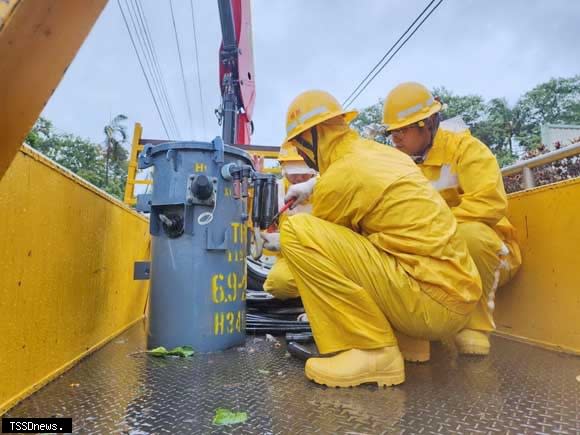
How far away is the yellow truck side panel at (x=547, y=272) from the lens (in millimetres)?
1920

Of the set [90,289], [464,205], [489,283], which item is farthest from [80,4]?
[489,283]

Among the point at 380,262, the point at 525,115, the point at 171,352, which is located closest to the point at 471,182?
the point at 380,262


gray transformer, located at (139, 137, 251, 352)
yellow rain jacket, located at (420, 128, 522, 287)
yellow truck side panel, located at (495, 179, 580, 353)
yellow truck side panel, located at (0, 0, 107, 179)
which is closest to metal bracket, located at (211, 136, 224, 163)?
gray transformer, located at (139, 137, 251, 352)

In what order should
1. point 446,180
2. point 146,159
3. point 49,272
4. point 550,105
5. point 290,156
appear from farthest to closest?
point 550,105, point 290,156, point 446,180, point 146,159, point 49,272

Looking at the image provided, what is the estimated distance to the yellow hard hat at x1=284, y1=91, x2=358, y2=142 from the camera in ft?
5.94

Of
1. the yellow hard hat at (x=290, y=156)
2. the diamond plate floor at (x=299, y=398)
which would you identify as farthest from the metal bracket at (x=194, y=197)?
the yellow hard hat at (x=290, y=156)

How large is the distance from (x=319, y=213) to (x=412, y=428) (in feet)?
2.89

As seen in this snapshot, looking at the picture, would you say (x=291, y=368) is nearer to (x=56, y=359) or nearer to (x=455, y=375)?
(x=455, y=375)

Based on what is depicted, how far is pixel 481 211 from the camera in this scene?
2062 millimetres

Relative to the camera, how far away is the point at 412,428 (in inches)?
45.4

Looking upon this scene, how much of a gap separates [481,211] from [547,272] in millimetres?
467

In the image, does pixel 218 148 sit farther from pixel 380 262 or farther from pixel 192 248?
pixel 380 262

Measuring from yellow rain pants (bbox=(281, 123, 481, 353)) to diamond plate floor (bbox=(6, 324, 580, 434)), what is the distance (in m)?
0.23

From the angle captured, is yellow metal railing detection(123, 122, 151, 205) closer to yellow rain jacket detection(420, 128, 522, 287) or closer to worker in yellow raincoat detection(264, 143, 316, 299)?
worker in yellow raincoat detection(264, 143, 316, 299)
